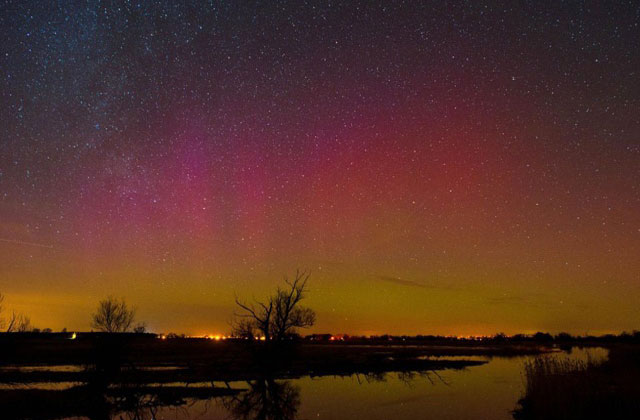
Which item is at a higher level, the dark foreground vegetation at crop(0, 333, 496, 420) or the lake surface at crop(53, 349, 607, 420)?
the dark foreground vegetation at crop(0, 333, 496, 420)

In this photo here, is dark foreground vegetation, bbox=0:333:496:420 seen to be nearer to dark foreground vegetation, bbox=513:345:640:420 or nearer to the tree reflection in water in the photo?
the tree reflection in water

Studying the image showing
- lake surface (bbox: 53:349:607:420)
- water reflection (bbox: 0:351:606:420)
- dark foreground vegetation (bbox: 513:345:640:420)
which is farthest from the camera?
lake surface (bbox: 53:349:607:420)

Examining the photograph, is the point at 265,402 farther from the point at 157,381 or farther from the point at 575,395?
the point at 575,395

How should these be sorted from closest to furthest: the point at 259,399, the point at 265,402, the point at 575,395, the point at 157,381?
the point at 575,395 < the point at 265,402 < the point at 259,399 < the point at 157,381

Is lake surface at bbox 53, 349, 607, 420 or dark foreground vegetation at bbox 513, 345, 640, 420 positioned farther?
lake surface at bbox 53, 349, 607, 420

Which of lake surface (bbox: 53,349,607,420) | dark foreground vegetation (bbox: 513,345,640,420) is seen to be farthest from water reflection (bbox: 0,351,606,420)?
dark foreground vegetation (bbox: 513,345,640,420)

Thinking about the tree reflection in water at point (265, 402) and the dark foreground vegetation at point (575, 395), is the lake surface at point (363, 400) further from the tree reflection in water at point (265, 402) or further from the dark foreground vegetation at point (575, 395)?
the dark foreground vegetation at point (575, 395)

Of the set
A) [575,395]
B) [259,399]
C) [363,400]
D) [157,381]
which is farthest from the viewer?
[157,381]

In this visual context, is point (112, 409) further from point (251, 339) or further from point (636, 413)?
point (251, 339)

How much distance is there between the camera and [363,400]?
31453 mm

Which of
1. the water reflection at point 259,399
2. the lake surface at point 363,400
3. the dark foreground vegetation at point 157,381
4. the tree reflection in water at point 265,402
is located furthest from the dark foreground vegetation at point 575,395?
the dark foreground vegetation at point 157,381

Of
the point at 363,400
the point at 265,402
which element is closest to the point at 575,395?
the point at 363,400

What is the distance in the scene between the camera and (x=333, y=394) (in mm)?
33875

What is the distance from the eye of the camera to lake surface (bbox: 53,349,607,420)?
25484 mm
